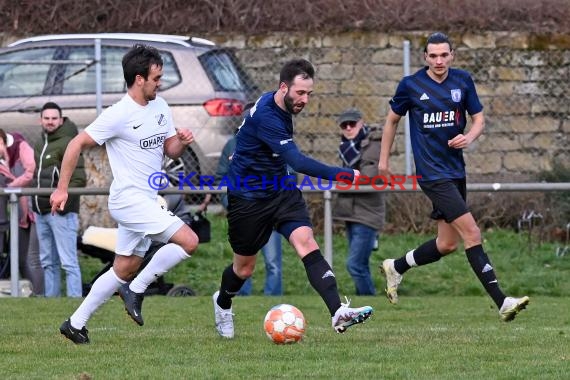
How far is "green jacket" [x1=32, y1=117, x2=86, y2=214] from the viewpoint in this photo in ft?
43.6

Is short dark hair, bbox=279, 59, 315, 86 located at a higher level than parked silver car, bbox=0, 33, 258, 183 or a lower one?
higher

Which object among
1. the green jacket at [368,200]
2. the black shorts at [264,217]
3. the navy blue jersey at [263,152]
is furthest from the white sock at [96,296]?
the green jacket at [368,200]

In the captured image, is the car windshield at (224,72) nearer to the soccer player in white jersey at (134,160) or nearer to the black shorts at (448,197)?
the black shorts at (448,197)

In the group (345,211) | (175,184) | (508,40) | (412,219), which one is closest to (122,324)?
(345,211)

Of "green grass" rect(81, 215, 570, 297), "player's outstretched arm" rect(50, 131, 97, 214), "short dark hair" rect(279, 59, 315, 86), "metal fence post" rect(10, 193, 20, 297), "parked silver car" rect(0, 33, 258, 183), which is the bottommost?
"green grass" rect(81, 215, 570, 297)

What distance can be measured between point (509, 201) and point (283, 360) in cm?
872

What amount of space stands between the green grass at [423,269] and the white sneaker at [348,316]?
5.60 meters

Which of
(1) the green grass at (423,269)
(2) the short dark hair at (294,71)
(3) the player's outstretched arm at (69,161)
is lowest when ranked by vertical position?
(1) the green grass at (423,269)

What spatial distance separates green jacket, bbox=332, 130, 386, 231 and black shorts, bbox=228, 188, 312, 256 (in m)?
4.61

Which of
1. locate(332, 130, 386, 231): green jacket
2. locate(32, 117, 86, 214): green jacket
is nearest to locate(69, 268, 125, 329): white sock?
locate(32, 117, 86, 214): green jacket

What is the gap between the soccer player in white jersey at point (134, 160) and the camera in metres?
8.71

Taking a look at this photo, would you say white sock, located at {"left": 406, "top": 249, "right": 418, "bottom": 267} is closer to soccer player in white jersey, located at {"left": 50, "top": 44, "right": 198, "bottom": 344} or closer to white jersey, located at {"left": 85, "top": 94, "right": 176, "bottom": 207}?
soccer player in white jersey, located at {"left": 50, "top": 44, "right": 198, "bottom": 344}

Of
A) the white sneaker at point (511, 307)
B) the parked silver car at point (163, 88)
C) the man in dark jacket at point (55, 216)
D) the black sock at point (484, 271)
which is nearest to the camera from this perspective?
the white sneaker at point (511, 307)

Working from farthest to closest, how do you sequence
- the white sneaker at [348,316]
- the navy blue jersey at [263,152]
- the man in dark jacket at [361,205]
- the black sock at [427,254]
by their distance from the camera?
1. the man in dark jacket at [361,205]
2. the black sock at [427,254]
3. the navy blue jersey at [263,152]
4. the white sneaker at [348,316]
